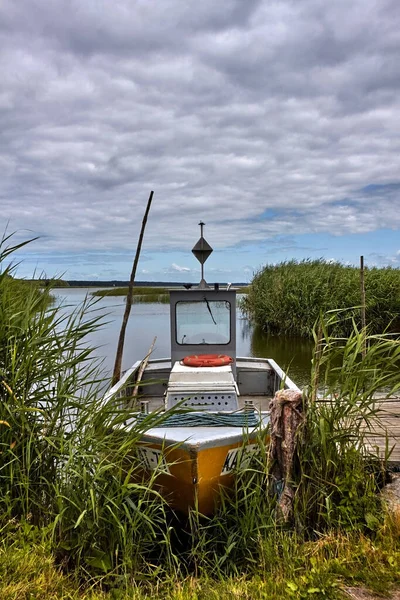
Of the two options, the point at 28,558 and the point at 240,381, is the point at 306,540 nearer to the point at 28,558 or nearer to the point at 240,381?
the point at 28,558

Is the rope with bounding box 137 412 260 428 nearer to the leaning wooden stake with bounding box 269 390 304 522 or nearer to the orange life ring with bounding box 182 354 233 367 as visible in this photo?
the leaning wooden stake with bounding box 269 390 304 522

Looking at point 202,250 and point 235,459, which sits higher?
point 202,250

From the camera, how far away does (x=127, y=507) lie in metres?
3.78

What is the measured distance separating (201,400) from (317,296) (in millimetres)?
14863

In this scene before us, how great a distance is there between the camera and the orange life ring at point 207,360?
256 inches

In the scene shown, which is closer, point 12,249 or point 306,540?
point 306,540

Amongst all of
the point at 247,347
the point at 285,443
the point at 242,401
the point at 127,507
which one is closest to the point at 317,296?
the point at 247,347

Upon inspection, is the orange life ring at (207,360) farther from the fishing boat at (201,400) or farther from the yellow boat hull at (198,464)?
the yellow boat hull at (198,464)

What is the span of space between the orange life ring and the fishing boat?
0.01 metres

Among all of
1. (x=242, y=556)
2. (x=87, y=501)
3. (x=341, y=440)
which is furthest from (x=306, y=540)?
(x=87, y=501)

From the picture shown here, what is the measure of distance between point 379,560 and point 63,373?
9.24ft

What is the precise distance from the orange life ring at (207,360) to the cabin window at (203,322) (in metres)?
0.39

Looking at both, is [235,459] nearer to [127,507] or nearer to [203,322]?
[127,507]

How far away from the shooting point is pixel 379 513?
13.7 ft
